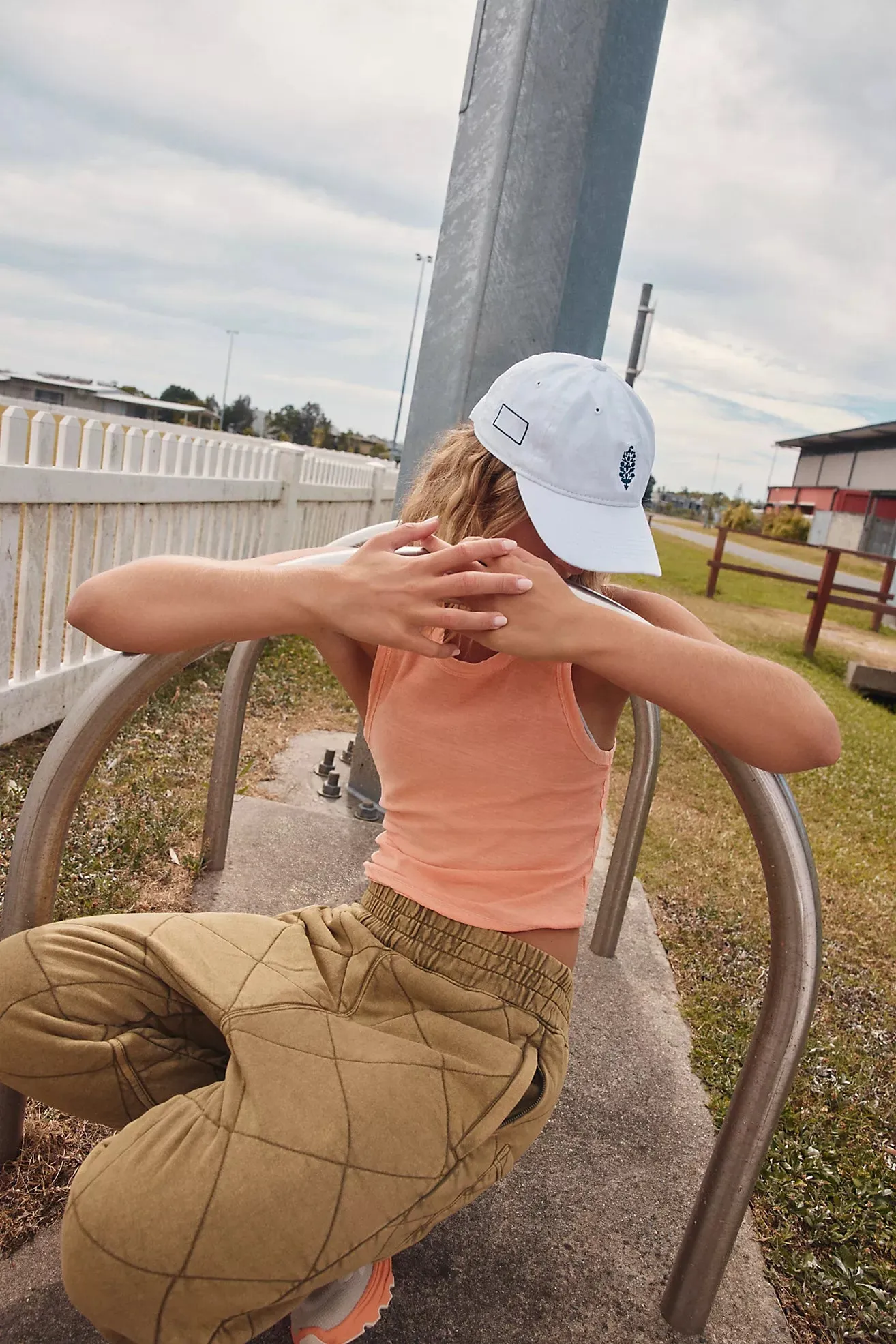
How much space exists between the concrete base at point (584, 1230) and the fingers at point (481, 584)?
105 cm

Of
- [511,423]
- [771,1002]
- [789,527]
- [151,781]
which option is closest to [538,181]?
[511,423]

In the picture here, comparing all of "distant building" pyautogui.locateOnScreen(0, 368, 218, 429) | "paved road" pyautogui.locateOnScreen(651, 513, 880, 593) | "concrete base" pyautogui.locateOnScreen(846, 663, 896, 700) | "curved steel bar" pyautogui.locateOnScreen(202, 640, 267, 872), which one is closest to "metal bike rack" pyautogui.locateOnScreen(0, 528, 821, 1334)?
"curved steel bar" pyautogui.locateOnScreen(202, 640, 267, 872)

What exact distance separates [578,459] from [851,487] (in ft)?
177

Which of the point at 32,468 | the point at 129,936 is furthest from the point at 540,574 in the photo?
the point at 32,468

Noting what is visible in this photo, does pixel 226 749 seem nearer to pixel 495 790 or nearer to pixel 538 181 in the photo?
pixel 495 790

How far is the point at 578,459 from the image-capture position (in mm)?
1384

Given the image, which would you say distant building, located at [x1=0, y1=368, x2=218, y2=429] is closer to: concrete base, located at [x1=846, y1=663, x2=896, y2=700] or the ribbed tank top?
concrete base, located at [x1=846, y1=663, x2=896, y2=700]

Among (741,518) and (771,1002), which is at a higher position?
(741,518)

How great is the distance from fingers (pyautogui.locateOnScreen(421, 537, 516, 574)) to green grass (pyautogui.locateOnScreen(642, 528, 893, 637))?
40.4ft

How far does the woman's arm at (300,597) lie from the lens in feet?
4.14

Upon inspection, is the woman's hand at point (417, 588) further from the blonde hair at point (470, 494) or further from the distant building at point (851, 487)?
the distant building at point (851, 487)

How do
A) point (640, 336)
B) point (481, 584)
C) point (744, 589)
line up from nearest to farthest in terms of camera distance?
point (481, 584) → point (640, 336) → point (744, 589)

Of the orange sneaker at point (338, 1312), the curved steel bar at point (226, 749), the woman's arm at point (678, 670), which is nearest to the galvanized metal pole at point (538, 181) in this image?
the curved steel bar at point (226, 749)

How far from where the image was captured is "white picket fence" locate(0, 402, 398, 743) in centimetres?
372
